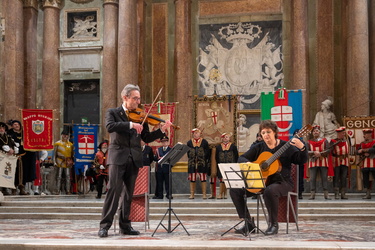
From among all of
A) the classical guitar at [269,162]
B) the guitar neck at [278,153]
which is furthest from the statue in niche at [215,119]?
the guitar neck at [278,153]

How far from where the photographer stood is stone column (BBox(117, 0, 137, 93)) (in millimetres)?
18047

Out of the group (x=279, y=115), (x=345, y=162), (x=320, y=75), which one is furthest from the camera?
(x=320, y=75)

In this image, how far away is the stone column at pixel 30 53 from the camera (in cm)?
1925

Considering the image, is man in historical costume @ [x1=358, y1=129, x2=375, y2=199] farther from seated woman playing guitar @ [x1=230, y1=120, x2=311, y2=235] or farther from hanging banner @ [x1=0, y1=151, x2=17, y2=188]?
hanging banner @ [x1=0, y1=151, x2=17, y2=188]

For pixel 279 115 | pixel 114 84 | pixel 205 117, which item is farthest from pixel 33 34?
pixel 279 115

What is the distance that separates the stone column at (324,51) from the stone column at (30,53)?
961cm

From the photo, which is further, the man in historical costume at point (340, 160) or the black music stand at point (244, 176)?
the man in historical costume at point (340, 160)

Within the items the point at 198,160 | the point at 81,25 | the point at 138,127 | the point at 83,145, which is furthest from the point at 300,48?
the point at 138,127

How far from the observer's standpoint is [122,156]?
279 inches

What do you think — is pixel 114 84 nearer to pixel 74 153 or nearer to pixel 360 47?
pixel 74 153

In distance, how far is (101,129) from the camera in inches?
746

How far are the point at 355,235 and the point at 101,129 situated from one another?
1266 cm

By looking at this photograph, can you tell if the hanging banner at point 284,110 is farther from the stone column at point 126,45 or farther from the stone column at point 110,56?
the stone column at point 110,56

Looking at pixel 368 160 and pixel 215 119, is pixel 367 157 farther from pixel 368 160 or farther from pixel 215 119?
pixel 215 119
